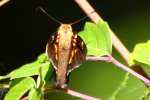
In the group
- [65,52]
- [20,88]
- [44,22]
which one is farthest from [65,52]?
[44,22]

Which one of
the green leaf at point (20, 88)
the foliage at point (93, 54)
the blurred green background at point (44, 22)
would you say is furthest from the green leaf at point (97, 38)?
the blurred green background at point (44, 22)

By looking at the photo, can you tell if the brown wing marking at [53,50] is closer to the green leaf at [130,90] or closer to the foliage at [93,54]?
the foliage at [93,54]

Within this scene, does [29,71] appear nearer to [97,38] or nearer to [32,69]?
[32,69]

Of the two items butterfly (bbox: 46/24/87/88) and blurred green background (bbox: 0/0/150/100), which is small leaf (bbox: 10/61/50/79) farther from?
blurred green background (bbox: 0/0/150/100)

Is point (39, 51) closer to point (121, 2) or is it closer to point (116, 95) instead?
point (121, 2)

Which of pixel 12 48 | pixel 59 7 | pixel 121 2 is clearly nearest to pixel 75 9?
pixel 59 7

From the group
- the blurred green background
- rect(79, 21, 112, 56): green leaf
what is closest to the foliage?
rect(79, 21, 112, 56): green leaf

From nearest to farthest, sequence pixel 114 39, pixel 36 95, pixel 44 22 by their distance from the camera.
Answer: pixel 36 95 → pixel 114 39 → pixel 44 22
